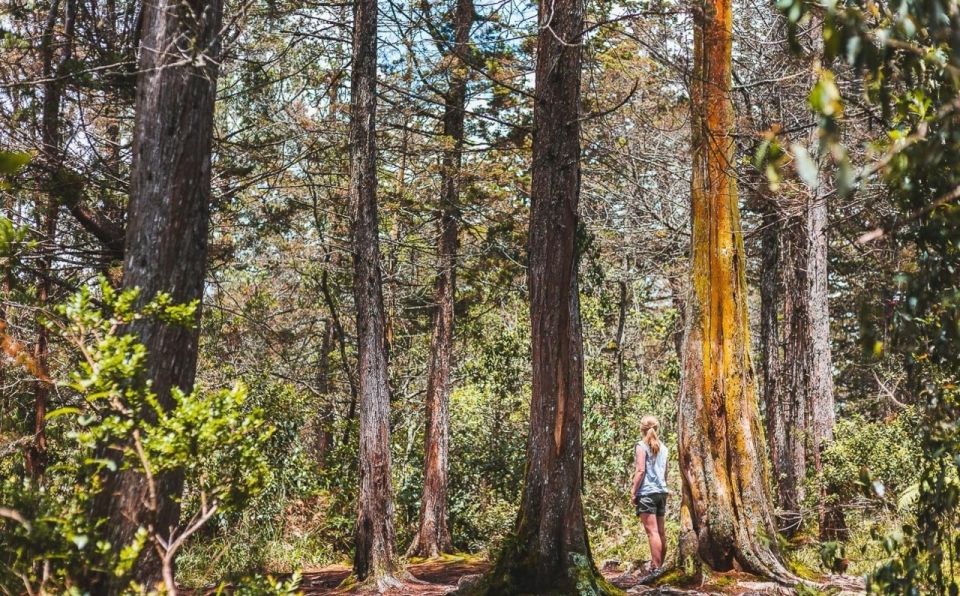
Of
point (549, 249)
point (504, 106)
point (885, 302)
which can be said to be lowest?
point (885, 302)

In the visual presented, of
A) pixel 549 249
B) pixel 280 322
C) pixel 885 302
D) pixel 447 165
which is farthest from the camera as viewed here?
pixel 280 322

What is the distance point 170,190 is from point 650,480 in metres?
6.95

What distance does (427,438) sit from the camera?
14555 millimetres

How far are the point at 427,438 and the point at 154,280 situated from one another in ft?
34.3

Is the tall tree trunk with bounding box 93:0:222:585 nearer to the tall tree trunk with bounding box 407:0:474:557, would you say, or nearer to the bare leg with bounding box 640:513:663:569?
the bare leg with bounding box 640:513:663:569

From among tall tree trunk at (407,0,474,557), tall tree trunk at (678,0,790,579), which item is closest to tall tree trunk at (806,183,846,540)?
tall tree trunk at (407,0,474,557)

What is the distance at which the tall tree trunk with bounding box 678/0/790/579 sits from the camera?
7.70 meters

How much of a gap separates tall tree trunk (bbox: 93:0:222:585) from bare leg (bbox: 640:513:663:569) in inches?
250

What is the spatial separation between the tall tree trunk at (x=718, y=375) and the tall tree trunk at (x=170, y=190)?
4.57m

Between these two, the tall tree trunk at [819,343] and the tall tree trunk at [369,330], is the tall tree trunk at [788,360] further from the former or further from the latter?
the tall tree trunk at [369,330]

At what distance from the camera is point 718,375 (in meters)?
8.05

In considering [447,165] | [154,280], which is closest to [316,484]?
[447,165]

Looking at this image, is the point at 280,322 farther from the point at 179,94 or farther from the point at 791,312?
the point at 179,94

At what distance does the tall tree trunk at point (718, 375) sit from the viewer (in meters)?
7.70
